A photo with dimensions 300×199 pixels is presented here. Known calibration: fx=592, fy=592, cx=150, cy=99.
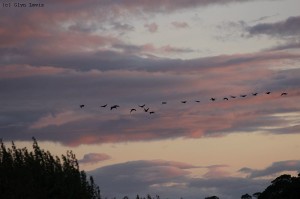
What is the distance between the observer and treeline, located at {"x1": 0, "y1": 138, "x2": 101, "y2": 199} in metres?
132

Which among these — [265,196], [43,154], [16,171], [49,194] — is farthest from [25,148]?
[265,196]

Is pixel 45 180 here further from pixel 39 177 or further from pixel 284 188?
pixel 284 188

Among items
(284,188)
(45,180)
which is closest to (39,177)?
(45,180)

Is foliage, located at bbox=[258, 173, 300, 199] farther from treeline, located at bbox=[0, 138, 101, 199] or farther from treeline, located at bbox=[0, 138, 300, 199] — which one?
treeline, located at bbox=[0, 138, 101, 199]

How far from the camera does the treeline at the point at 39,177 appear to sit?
132m

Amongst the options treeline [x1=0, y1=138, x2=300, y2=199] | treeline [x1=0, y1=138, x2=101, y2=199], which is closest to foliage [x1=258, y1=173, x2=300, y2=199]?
treeline [x1=0, y1=138, x2=300, y2=199]

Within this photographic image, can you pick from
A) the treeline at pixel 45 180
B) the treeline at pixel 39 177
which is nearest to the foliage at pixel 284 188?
the treeline at pixel 45 180

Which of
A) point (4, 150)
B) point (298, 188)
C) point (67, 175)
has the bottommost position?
point (298, 188)

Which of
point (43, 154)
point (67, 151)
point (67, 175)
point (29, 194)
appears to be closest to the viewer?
point (29, 194)

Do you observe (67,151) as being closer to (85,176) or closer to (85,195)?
(85,176)

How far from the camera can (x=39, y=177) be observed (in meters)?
149

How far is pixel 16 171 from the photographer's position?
483 ft

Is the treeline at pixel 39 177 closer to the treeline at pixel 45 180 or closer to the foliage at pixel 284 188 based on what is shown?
the treeline at pixel 45 180

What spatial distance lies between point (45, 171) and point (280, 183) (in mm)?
67714
